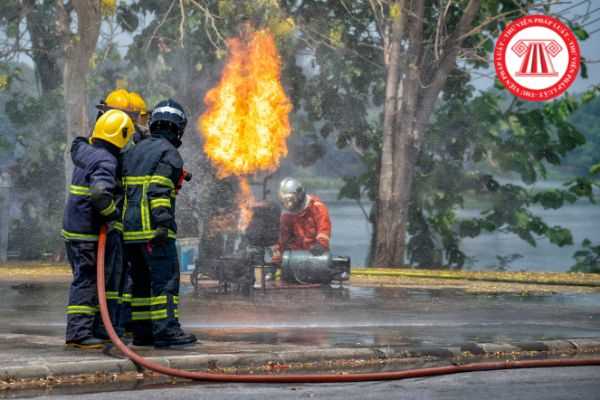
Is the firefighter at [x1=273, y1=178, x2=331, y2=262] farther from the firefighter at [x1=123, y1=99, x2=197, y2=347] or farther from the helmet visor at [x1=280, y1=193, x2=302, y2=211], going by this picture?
the firefighter at [x1=123, y1=99, x2=197, y2=347]

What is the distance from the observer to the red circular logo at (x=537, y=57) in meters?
25.2

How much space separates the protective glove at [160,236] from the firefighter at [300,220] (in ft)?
23.9

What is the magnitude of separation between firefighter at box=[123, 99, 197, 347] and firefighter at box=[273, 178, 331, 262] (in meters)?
7.08

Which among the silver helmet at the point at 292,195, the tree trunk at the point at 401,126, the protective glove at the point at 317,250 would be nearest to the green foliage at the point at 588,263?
the tree trunk at the point at 401,126

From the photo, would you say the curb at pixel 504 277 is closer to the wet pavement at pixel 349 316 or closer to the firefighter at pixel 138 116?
the wet pavement at pixel 349 316

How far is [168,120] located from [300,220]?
7.31 metres

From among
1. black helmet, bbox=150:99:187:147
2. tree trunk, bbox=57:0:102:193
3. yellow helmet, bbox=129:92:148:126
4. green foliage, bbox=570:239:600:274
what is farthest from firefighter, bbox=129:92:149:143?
green foliage, bbox=570:239:600:274

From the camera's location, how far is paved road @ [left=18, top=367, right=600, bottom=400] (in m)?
7.70

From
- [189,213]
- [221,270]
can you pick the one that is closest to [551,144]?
[189,213]

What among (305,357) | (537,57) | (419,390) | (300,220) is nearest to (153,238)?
(305,357)

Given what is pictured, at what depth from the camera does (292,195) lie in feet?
55.3

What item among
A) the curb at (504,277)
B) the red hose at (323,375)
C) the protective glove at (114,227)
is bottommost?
the red hose at (323,375)

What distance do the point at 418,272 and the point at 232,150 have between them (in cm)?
352

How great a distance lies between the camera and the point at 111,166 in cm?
950
